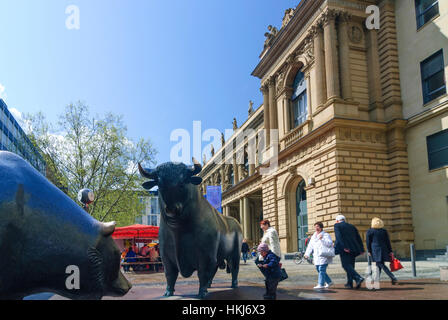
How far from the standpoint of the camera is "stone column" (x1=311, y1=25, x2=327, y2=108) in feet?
80.0

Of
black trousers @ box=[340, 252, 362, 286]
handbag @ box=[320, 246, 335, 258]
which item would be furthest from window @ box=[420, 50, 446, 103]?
handbag @ box=[320, 246, 335, 258]

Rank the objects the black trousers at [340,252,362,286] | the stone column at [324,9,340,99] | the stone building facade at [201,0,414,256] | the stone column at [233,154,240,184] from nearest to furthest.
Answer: the black trousers at [340,252,362,286] → the stone building facade at [201,0,414,256] → the stone column at [324,9,340,99] → the stone column at [233,154,240,184]

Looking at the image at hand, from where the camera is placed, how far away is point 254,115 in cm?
4031

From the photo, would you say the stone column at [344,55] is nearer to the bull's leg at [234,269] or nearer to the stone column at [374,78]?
the stone column at [374,78]

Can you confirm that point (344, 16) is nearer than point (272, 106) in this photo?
Yes

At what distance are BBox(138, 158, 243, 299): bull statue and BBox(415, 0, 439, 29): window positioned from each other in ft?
67.8

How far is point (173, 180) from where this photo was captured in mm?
5293

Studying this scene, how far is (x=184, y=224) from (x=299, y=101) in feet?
80.5

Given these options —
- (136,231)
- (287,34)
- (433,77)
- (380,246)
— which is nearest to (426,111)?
(433,77)

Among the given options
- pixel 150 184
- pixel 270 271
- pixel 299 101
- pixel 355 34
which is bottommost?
pixel 270 271

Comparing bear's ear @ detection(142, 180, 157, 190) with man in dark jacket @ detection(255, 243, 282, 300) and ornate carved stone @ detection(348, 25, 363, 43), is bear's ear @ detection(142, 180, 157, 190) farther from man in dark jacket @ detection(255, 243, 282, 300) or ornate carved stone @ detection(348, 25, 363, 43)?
ornate carved stone @ detection(348, 25, 363, 43)

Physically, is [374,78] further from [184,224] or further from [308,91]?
[184,224]

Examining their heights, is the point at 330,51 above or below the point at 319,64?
above

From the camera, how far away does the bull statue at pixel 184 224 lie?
5.36 metres
